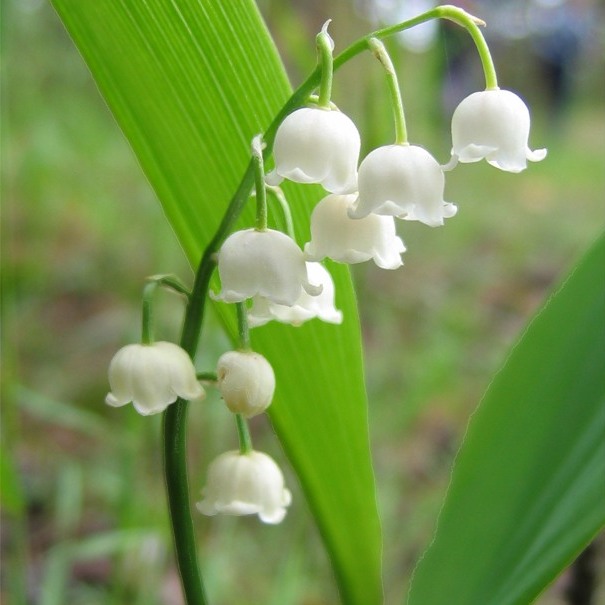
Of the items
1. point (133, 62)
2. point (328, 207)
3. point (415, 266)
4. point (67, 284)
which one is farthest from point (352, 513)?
point (415, 266)

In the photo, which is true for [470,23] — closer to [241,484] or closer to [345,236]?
[345,236]

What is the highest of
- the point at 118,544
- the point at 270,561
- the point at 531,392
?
the point at 531,392

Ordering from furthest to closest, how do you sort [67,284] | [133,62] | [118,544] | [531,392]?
1. [67,284]
2. [118,544]
3. [133,62]
4. [531,392]

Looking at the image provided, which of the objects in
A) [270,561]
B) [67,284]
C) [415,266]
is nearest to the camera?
[270,561]

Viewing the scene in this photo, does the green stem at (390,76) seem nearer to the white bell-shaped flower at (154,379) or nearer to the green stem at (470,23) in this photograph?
the green stem at (470,23)

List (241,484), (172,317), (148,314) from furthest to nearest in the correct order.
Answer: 1. (172,317)
2. (241,484)
3. (148,314)

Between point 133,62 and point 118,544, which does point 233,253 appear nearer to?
point 133,62

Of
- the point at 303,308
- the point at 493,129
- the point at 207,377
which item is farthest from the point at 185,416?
the point at 493,129
